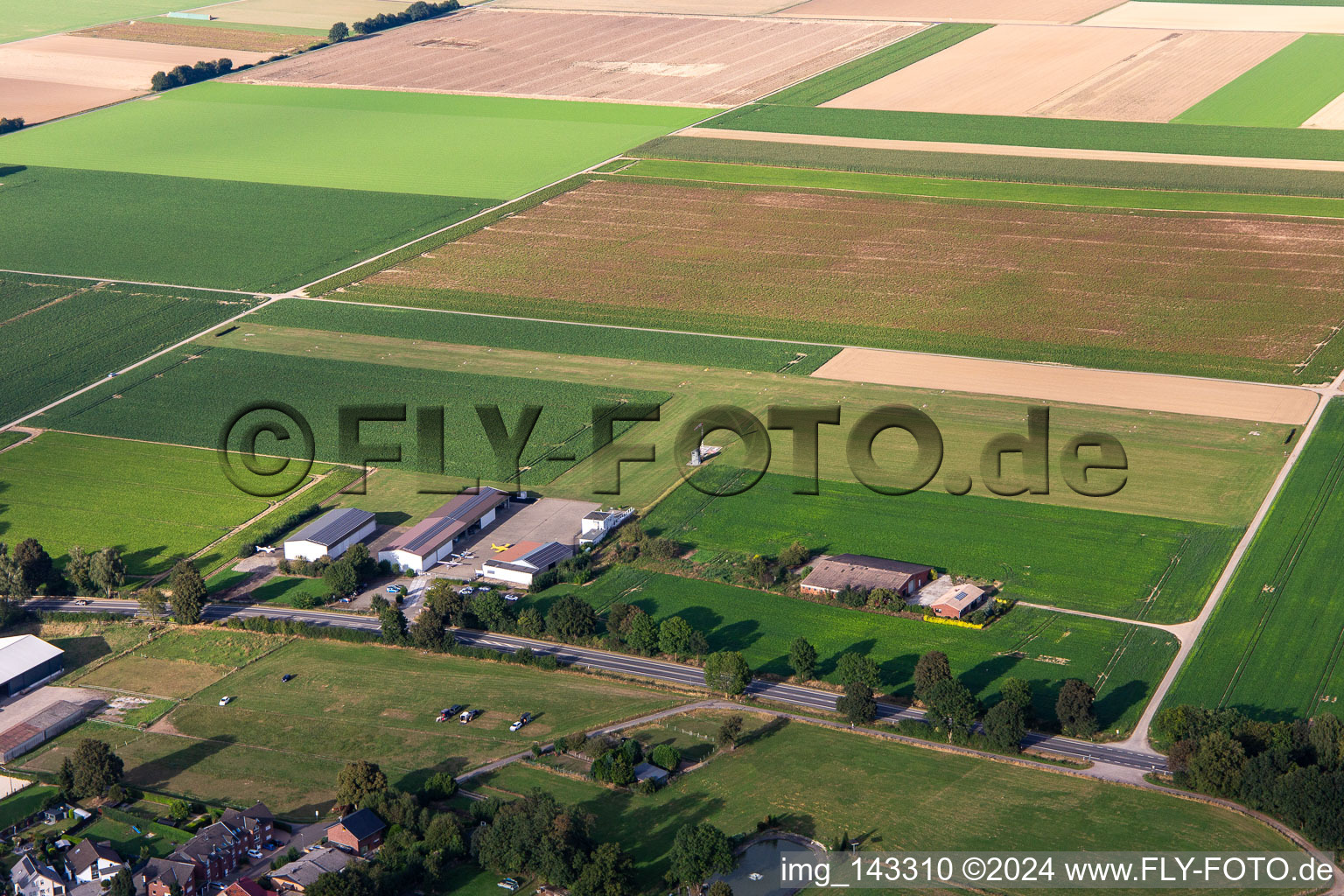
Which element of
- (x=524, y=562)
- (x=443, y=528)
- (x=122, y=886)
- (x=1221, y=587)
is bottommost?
(x=122, y=886)

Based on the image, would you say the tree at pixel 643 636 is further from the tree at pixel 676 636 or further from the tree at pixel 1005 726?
the tree at pixel 1005 726

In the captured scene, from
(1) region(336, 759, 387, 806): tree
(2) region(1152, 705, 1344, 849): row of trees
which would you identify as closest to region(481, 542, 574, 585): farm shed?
(1) region(336, 759, 387, 806): tree

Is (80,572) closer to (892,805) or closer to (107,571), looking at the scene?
(107,571)

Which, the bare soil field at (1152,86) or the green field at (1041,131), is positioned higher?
the bare soil field at (1152,86)

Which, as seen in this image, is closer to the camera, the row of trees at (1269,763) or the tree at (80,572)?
the row of trees at (1269,763)

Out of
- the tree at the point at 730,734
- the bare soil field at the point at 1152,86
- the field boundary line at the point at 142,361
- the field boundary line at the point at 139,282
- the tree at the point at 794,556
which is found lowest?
the tree at the point at 730,734

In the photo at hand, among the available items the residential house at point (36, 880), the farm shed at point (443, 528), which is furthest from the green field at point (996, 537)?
the residential house at point (36, 880)

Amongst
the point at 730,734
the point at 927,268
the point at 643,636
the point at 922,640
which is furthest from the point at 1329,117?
the point at 730,734
